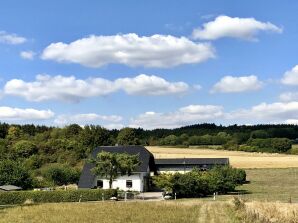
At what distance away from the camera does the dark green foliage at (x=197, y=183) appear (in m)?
58.1

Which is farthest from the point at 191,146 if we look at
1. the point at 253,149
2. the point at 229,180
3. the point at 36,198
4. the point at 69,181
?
the point at 36,198

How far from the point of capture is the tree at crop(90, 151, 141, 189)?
207ft

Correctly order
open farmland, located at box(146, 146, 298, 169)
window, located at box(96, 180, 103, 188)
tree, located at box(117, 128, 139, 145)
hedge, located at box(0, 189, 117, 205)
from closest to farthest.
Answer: hedge, located at box(0, 189, 117, 205), window, located at box(96, 180, 103, 188), open farmland, located at box(146, 146, 298, 169), tree, located at box(117, 128, 139, 145)

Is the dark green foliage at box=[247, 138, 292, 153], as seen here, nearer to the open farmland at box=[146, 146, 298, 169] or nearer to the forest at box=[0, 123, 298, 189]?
the forest at box=[0, 123, 298, 189]

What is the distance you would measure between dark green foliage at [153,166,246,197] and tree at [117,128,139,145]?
6406 centimetres

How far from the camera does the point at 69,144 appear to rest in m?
116

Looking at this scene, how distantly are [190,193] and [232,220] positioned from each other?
30.1m

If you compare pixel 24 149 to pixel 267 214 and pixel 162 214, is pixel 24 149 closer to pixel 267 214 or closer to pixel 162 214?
pixel 162 214

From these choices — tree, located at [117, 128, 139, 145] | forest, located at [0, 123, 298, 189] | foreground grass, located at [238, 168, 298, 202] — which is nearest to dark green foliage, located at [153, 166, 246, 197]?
foreground grass, located at [238, 168, 298, 202]

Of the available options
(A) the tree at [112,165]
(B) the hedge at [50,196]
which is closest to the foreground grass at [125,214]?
(B) the hedge at [50,196]

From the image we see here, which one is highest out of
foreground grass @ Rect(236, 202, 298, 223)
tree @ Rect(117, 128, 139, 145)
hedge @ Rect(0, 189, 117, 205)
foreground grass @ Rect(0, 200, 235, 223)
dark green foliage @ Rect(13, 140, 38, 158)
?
tree @ Rect(117, 128, 139, 145)

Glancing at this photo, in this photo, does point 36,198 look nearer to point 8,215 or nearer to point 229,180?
point 8,215

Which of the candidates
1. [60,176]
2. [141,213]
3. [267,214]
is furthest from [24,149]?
[267,214]

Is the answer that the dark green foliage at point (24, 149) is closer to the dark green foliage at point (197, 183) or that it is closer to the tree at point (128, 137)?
the tree at point (128, 137)
